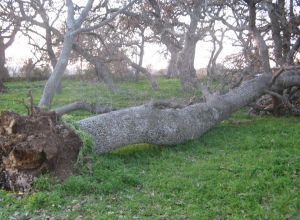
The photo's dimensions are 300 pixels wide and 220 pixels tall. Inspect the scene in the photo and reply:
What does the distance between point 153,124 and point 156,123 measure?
3.8 inches

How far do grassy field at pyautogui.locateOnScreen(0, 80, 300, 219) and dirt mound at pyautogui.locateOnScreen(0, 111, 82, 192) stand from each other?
0.90 ft

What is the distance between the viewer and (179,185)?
7.77m

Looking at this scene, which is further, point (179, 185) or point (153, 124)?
point (153, 124)

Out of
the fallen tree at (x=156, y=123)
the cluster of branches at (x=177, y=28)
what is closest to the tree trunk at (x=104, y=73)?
the cluster of branches at (x=177, y=28)

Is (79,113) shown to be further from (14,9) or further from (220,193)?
(220,193)

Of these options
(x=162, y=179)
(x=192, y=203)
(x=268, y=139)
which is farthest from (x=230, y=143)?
(x=192, y=203)

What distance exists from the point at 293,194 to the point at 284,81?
7516 millimetres

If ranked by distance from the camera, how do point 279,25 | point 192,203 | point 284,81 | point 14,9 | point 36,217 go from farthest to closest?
point 14,9
point 279,25
point 284,81
point 192,203
point 36,217

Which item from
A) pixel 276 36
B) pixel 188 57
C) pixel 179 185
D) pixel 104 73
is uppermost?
pixel 276 36

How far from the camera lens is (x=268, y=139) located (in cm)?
1079

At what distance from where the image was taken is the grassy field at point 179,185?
6.69 m

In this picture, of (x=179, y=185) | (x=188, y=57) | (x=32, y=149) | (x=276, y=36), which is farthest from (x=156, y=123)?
(x=276, y=36)

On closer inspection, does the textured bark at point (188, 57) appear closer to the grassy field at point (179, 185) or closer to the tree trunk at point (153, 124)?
the tree trunk at point (153, 124)

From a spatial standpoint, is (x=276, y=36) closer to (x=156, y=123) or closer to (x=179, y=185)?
(x=156, y=123)
